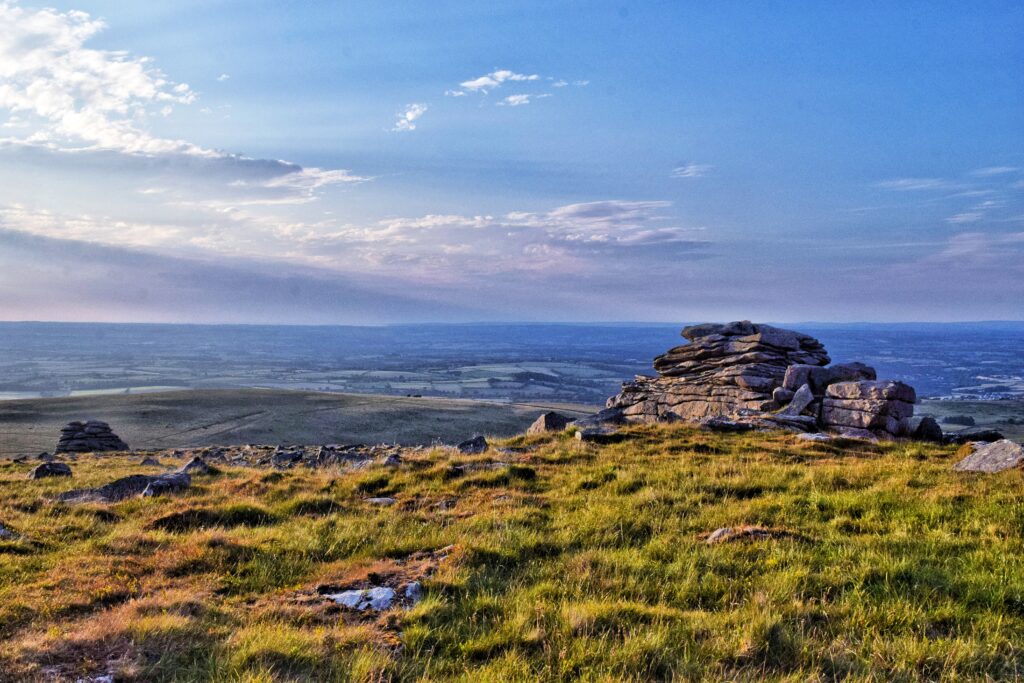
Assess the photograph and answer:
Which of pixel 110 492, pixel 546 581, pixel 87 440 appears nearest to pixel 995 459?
pixel 546 581

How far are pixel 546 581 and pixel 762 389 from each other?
84.8 ft

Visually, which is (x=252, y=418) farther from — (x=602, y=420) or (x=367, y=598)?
(x=367, y=598)

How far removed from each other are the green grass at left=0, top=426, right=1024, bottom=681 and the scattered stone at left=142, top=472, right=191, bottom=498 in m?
0.88

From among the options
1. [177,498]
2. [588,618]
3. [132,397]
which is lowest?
[132,397]

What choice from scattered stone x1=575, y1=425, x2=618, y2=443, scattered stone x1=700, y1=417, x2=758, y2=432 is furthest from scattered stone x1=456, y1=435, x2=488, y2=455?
scattered stone x1=700, y1=417, x2=758, y2=432

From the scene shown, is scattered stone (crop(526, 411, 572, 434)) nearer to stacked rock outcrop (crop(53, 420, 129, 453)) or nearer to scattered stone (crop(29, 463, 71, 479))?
scattered stone (crop(29, 463, 71, 479))

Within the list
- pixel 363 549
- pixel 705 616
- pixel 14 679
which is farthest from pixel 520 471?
pixel 14 679

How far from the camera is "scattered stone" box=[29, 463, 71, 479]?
2061 cm

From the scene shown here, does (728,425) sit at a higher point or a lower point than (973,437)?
higher

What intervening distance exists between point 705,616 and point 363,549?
18.5 ft

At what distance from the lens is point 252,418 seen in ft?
244

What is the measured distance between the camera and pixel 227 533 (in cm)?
1096

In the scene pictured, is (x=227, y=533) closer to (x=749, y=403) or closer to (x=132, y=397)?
(x=749, y=403)

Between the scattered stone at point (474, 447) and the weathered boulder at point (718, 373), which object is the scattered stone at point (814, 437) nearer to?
the weathered boulder at point (718, 373)
